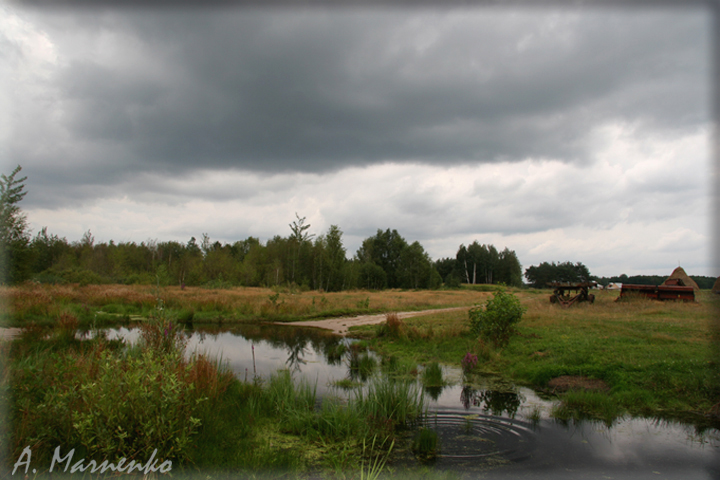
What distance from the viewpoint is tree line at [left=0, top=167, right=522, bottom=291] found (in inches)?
1510

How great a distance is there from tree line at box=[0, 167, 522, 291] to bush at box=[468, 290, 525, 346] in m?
21.9

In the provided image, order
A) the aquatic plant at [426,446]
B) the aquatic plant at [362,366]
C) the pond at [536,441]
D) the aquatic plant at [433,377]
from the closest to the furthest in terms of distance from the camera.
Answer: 1. the pond at [536,441]
2. the aquatic plant at [426,446]
3. the aquatic plant at [433,377]
4. the aquatic plant at [362,366]

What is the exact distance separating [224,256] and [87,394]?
61.2 meters

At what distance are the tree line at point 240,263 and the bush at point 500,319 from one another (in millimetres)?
21873

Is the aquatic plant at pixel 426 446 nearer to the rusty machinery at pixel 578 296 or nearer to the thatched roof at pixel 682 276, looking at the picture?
the rusty machinery at pixel 578 296

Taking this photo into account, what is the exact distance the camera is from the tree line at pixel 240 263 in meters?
38.3

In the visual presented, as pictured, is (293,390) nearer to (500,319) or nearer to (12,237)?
Result: (500,319)

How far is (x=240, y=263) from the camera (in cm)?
6731

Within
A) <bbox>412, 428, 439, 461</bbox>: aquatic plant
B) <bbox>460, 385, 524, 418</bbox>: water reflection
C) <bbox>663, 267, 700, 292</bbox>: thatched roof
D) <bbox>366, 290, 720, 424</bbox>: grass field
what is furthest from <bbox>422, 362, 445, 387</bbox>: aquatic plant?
<bbox>663, 267, 700, 292</bbox>: thatched roof

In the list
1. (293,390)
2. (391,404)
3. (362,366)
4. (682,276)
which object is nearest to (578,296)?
(362,366)

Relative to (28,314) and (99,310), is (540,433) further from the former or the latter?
(99,310)

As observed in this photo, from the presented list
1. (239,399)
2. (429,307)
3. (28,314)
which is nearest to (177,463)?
(239,399)

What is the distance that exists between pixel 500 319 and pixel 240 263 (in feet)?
196

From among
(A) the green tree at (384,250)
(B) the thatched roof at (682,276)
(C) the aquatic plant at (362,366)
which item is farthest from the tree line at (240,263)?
(B) the thatched roof at (682,276)
